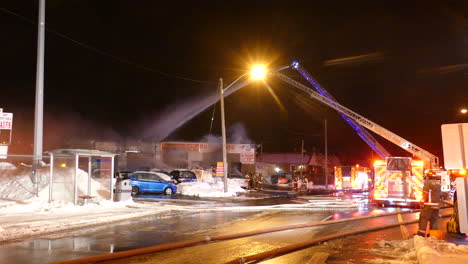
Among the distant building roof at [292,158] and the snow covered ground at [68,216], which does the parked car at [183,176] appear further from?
the distant building roof at [292,158]

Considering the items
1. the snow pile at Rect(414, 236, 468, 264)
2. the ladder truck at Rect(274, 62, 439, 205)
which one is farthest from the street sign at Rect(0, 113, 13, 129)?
the ladder truck at Rect(274, 62, 439, 205)

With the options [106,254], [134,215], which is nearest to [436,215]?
[106,254]

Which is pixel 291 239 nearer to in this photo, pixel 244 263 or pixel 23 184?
pixel 244 263

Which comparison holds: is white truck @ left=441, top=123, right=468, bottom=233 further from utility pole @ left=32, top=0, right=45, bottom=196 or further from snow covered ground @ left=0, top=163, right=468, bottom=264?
utility pole @ left=32, top=0, right=45, bottom=196

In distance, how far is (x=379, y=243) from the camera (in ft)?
31.7

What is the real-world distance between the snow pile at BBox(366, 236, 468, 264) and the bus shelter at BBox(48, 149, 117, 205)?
1174 cm

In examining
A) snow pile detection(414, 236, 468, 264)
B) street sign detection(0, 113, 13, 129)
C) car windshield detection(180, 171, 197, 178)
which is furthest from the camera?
car windshield detection(180, 171, 197, 178)

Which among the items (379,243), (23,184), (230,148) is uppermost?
(230,148)

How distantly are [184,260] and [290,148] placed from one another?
67.2 metres

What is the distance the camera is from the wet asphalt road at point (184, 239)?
812 centimetres

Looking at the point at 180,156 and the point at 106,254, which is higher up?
the point at 180,156

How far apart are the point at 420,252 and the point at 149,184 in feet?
68.2

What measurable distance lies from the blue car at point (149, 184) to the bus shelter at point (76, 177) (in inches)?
233

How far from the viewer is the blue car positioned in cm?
2625
